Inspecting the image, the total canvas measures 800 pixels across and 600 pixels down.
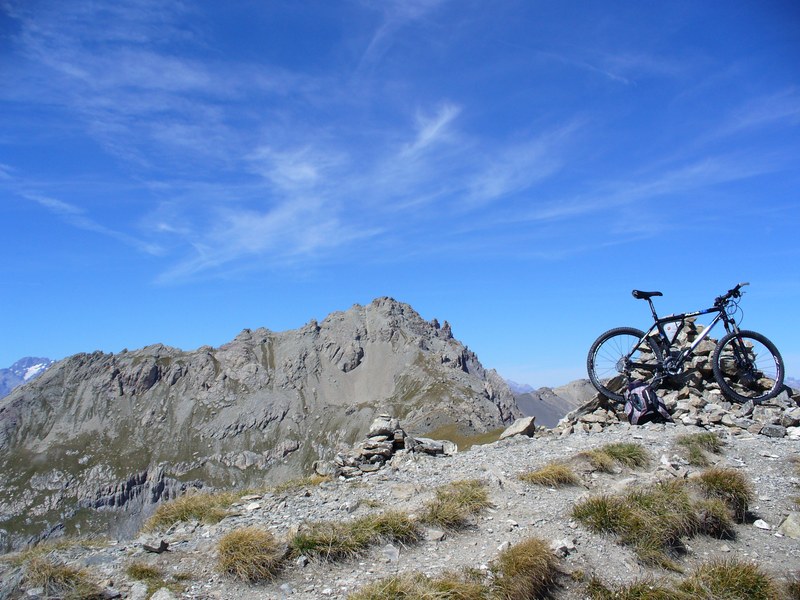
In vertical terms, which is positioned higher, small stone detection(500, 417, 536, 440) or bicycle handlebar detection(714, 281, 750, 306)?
bicycle handlebar detection(714, 281, 750, 306)

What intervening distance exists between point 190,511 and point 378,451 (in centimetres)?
739

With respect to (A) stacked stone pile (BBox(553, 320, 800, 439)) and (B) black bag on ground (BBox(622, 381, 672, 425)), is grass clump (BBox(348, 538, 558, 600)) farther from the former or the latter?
(B) black bag on ground (BBox(622, 381, 672, 425))

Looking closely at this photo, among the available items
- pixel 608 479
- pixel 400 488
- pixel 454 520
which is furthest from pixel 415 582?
pixel 608 479

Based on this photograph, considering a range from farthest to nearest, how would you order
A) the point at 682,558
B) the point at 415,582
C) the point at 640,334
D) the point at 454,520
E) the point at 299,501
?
the point at 640,334 < the point at 299,501 < the point at 454,520 < the point at 682,558 < the point at 415,582

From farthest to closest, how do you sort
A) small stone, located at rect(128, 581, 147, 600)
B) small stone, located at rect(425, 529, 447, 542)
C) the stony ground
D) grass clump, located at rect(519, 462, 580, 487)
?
1. grass clump, located at rect(519, 462, 580, 487)
2. small stone, located at rect(425, 529, 447, 542)
3. the stony ground
4. small stone, located at rect(128, 581, 147, 600)

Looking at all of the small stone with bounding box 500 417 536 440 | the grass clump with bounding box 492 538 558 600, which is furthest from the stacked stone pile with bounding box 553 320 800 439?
the grass clump with bounding box 492 538 558 600

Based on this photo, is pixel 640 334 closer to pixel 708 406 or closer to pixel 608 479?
pixel 708 406

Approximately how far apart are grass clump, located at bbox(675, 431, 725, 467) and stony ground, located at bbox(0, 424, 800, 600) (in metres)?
0.30

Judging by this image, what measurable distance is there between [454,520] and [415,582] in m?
2.71

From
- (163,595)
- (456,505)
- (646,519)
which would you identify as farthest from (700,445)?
(163,595)

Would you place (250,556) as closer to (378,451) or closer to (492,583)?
(492,583)

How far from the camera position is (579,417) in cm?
2205

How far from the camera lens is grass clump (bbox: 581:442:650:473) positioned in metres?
15.3

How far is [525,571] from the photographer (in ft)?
32.3
